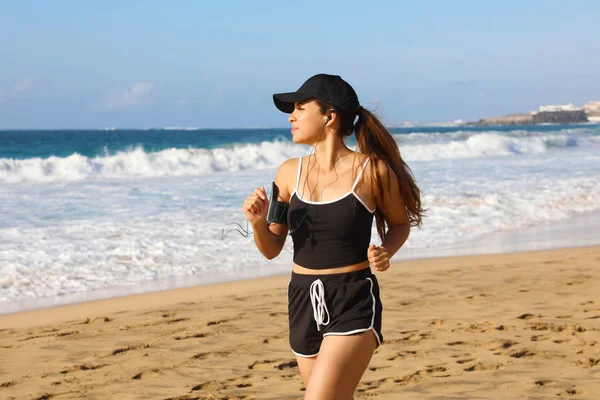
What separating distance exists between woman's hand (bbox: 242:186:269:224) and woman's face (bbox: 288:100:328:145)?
0.29m

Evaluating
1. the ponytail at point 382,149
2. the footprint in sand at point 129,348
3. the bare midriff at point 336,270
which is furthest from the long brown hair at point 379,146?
the footprint in sand at point 129,348

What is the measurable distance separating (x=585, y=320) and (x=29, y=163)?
89.2ft

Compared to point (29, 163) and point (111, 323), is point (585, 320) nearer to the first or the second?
point (111, 323)

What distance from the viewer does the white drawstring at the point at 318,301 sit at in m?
3.01

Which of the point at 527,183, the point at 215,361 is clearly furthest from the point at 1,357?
the point at 527,183

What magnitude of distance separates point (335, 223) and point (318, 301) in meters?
0.31

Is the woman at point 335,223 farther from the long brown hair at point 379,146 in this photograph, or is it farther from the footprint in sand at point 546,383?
the footprint in sand at point 546,383

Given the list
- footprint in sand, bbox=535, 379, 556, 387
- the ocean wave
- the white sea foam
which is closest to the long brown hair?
footprint in sand, bbox=535, 379, 556, 387

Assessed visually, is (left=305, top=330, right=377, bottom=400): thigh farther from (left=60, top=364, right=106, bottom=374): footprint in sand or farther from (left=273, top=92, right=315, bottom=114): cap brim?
(left=60, top=364, right=106, bottom=374): footprint in sand

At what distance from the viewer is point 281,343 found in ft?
20.0

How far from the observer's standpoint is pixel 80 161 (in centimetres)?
3145

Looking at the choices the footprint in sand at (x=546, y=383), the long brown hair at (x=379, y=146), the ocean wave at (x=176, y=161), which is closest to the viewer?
the long brown hair at (x=379, y=146)

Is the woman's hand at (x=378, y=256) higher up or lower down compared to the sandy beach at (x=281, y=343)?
higher up

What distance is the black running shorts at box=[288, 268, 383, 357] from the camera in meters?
3.00
